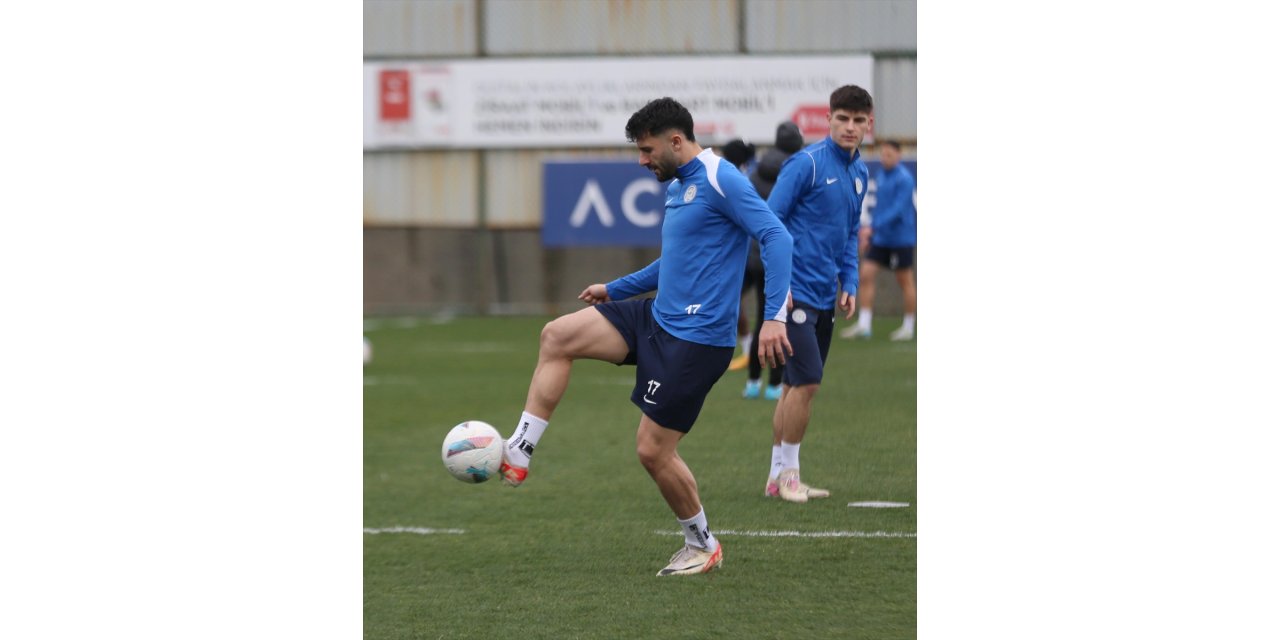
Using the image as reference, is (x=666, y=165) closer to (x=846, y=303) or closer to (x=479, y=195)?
(x=846, y=303)

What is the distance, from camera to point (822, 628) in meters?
4.41

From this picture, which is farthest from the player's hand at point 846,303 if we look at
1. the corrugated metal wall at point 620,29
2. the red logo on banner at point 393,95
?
the red logo on banner at point 393,95

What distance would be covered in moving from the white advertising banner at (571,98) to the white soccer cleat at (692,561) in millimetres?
11299

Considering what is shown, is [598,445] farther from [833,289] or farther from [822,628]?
[822,628]

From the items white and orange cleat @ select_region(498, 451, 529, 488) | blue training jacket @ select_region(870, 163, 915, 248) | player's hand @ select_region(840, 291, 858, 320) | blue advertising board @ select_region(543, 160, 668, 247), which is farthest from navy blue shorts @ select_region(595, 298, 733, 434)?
blue advertising board @ select_region(543, 160, 668, 247)

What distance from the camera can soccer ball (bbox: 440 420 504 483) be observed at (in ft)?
16.0

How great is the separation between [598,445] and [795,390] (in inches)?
82.0

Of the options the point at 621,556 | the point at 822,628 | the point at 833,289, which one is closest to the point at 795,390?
the point at 833,289

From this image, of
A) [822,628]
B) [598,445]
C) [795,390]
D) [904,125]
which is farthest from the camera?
[904,125]

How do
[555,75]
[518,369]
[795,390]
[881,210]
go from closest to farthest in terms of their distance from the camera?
[795,390], [518,369], [881,210], [555,75]

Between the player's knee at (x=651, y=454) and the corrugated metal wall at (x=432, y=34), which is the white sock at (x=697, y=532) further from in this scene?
the corrugated metal wall at (x=432, y=34)

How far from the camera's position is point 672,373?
4.91 m

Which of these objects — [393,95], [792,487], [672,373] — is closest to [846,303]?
[792,487]

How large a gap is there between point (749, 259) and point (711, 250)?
488 centimetres
